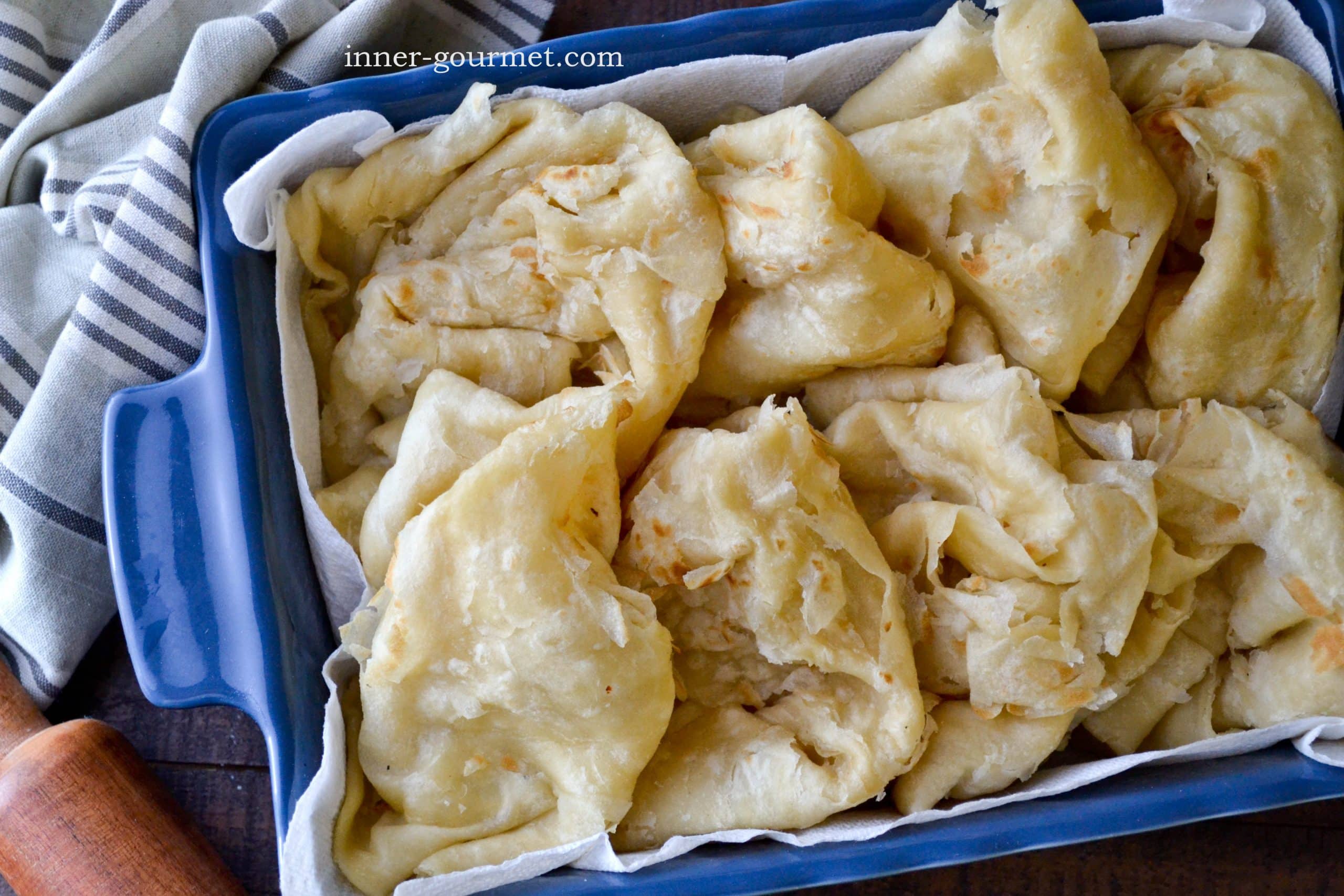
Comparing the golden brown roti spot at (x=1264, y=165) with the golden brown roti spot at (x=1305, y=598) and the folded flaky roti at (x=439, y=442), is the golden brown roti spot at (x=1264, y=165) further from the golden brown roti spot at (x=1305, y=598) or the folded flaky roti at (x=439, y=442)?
the folded flaky roti at (x=439, y=442)

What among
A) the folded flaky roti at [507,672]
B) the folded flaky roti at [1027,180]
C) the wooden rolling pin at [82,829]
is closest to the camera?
the folded flaky roti at [507,672]

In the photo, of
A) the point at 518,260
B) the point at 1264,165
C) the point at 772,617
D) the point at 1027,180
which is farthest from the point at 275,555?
the point at 1264,165

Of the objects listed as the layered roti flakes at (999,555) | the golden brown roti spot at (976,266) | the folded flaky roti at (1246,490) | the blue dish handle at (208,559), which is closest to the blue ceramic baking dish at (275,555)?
the blue dish handle at (208,559)

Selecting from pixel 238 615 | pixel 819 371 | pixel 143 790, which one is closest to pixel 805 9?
pixel 819 371

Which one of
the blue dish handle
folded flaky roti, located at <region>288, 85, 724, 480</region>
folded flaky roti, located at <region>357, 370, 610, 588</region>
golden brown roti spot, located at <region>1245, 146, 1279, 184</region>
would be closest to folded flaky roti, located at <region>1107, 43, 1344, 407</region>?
golden brown roti spot, located at <region>1245, 146, 1279, 184</region>

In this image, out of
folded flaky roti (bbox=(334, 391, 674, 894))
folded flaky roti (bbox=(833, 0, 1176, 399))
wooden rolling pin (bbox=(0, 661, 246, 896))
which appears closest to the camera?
folded flaky roti (bbox=(334, 391, 674, 894))

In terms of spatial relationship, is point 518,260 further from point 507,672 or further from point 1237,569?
point 1237,569

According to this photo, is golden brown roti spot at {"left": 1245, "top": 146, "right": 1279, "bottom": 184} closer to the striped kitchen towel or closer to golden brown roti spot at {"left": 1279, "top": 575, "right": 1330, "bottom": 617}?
golden brown roti spot at {"left": 1279, "top": 575, "right": 1330, "bottom": 617}
